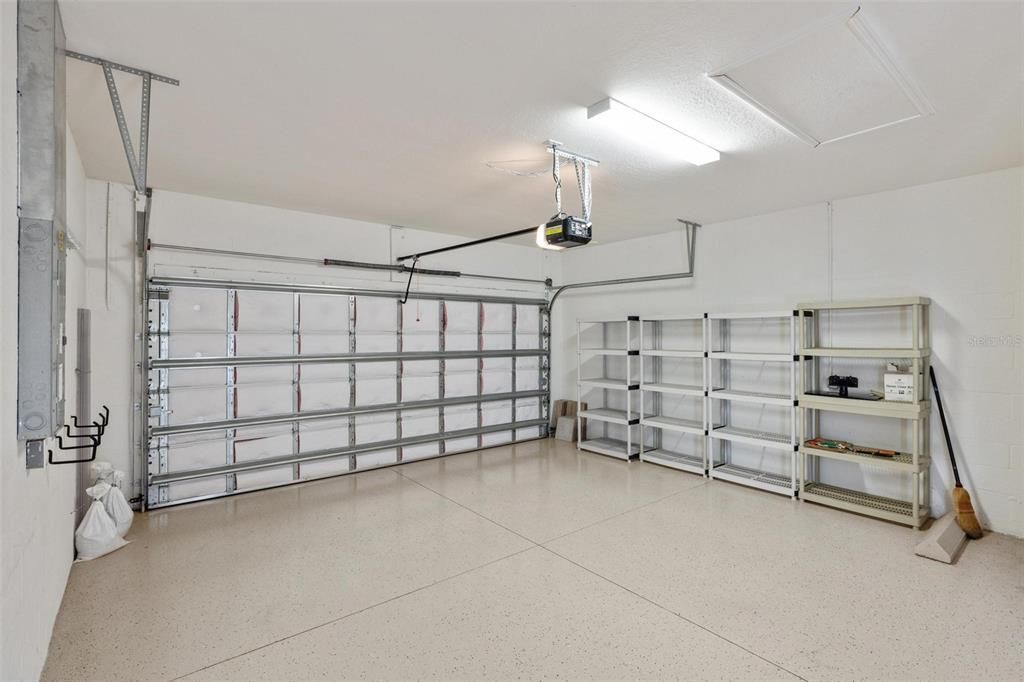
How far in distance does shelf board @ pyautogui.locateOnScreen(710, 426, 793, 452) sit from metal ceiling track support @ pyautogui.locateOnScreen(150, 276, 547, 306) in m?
3.00

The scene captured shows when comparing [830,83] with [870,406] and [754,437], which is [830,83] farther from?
[754,437]

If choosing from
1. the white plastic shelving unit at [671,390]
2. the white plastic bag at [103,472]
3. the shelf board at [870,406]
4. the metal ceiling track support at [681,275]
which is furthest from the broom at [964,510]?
the white plastic bag at [103,472]

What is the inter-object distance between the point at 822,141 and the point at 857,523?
284cm

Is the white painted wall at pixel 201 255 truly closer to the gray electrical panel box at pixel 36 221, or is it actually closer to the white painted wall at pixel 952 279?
the gray electrical panel box at pixel 36 221

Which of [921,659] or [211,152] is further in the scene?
[211,152]

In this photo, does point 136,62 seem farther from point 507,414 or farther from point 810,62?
point 507,414

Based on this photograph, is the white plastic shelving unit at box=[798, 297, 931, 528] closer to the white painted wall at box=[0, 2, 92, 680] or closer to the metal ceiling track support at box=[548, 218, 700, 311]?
the metal ceiling track support at box=[548, 218, 700, 311]

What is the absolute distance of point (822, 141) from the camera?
9.77 ft

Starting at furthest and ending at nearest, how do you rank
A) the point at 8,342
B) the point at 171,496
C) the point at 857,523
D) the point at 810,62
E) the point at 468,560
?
the point at 171,496 < the point at 857,523 < the point at 468,560 < the point at 810,62 < the point at 8,342

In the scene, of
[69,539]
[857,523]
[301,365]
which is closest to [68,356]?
[69,539]

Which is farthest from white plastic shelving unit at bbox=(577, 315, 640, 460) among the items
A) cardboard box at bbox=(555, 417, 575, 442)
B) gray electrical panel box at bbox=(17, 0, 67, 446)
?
gray electrical panel box at bbox=(17, 0, 67, 446)

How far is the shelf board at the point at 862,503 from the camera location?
3721mm

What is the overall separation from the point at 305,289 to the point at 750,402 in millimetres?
4483

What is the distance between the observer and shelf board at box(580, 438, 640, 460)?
5.74 m
